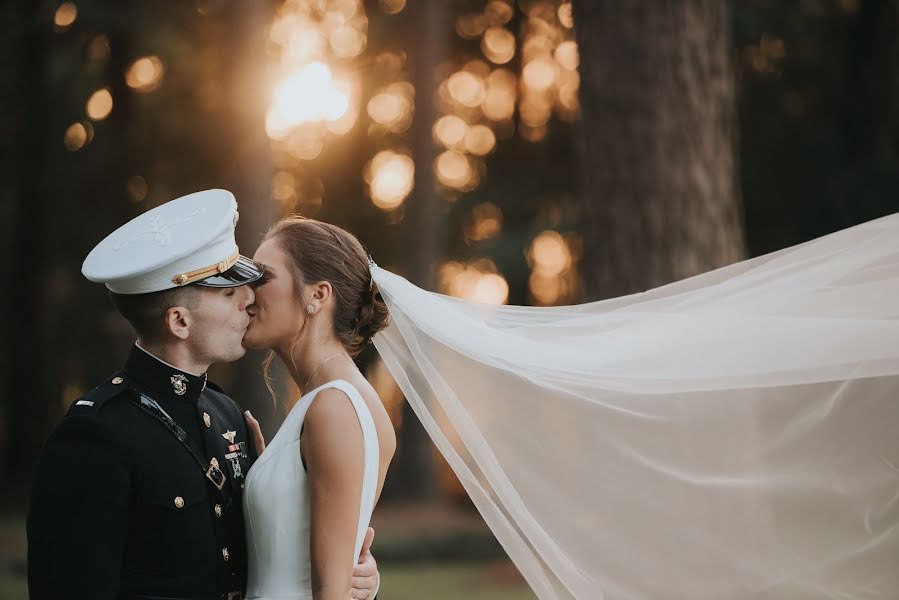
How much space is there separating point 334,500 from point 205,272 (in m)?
0.80

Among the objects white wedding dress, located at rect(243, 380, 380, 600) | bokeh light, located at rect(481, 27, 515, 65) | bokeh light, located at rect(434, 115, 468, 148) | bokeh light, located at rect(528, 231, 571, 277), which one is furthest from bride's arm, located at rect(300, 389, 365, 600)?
bokeh light, located at rect(434, 115, 468, 148)

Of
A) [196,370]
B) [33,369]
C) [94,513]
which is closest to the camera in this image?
[94,513]

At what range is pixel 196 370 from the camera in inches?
120

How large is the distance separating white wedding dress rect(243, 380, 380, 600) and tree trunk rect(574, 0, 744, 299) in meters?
2.64

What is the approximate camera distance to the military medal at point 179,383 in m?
3.02

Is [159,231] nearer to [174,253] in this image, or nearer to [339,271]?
[174,253]

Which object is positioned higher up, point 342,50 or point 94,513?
point 342,50

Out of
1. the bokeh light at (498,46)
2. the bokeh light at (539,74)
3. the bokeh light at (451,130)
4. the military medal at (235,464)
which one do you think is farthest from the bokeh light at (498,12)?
the military medal at (235,464)

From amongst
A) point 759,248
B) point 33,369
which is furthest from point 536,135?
point 33,369

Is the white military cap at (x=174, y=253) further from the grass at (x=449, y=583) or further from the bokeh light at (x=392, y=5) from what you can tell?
the bokeh light at (x=392, y=5)

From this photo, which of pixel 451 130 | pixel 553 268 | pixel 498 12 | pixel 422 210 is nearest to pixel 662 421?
pixel 422 210

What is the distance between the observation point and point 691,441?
11.3 feet

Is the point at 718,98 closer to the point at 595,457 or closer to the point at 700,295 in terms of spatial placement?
the point at 700,295

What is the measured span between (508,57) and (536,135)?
6.59ft
